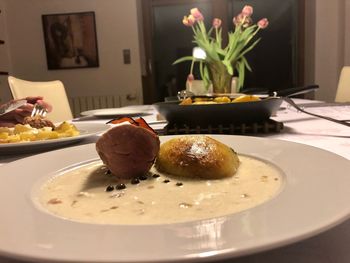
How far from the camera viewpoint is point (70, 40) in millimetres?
4383

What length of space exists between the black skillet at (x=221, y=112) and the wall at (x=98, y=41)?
3.59m

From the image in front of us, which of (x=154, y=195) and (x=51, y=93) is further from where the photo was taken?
(x=51, y=93)

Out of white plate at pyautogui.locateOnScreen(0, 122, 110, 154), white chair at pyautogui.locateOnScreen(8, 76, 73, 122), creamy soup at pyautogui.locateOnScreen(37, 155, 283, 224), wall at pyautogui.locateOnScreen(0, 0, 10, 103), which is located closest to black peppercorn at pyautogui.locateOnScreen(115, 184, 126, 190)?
creamy soup at pyautogui.locateOnScreen(37, 155, 283, 224)

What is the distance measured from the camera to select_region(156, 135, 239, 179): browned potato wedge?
1.77 feet

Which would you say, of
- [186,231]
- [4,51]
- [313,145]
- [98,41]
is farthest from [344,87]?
[4,51]

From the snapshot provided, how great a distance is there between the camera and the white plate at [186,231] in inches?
11.4

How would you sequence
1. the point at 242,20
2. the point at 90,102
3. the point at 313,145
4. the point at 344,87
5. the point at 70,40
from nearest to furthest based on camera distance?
the point at 313,145, the point at 242,20, the point at 344,87, the point at 70,40, the point at 90,102

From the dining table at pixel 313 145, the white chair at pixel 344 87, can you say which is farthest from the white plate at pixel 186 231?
the white chair at pixel 344 87

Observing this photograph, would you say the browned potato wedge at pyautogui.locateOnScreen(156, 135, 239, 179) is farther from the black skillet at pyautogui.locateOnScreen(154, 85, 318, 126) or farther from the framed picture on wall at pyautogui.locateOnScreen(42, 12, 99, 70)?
the framed picture on wall at pyautogui.locateOnScreen(42, 12, 99, 70)

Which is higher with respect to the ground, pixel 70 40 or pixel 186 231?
pixel 70 40

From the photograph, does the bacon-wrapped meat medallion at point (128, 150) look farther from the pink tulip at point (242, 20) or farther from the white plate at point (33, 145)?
the pink tulip at point (242, 20)

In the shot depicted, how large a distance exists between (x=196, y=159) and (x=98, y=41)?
162 inches

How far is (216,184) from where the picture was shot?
52cm

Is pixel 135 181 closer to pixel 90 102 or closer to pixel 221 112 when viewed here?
pixel 221 112
